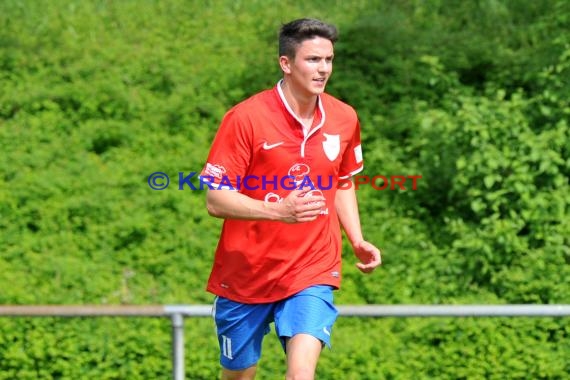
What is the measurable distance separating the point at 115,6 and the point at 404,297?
5.05 m

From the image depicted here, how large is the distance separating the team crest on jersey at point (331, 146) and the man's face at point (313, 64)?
242 millimetres

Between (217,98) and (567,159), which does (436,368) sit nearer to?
(567,159)

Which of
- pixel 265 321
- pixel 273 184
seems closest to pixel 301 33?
pixel 273 184

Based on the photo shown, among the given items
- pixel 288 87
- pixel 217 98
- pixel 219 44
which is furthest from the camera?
pixel 219 44

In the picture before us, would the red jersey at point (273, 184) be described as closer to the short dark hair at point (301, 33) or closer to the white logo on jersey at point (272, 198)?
the white logo on jersey at point (272, 198)

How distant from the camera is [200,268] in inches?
324

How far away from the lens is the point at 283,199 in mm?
4836

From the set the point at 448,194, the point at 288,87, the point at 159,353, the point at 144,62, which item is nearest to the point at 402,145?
the point at 448,194

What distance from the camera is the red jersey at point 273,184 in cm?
500

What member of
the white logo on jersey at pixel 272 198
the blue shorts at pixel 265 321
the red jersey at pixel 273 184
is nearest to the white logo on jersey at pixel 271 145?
the red jersey at pixel 273 184

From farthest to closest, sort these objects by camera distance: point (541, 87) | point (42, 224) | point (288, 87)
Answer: point (541, 87), point (42, 224), point (288, 87)

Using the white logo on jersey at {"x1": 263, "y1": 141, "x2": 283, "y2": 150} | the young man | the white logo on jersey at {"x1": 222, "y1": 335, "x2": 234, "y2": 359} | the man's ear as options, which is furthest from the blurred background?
the man's ear

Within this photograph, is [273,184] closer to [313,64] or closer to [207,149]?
[313,64]

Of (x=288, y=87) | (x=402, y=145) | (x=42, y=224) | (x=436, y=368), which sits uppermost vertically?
(x=288, y=87)
